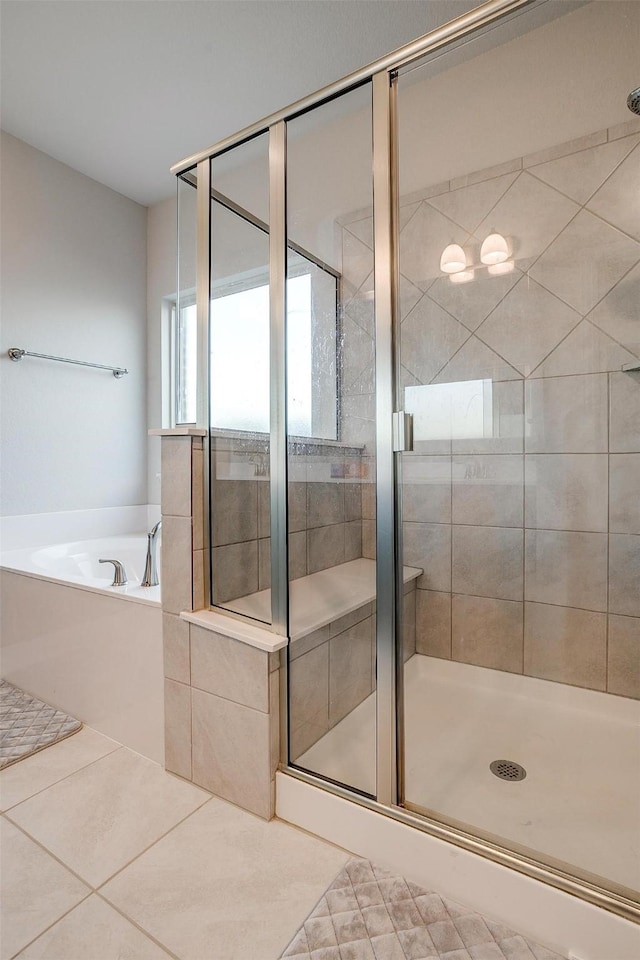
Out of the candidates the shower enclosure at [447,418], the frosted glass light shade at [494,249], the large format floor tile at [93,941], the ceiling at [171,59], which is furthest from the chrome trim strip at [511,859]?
the ceiling at [171,59]

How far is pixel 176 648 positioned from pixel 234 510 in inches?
17.7

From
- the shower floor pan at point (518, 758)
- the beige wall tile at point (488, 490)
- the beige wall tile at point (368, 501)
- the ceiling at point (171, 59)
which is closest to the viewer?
the shower floor pan at point (518, 758)

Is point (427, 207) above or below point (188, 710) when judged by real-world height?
above

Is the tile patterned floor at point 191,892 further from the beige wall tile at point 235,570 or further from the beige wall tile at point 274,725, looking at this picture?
the beige wall tile at point 235,570

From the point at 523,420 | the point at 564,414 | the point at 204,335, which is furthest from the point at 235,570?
the point at 564,414

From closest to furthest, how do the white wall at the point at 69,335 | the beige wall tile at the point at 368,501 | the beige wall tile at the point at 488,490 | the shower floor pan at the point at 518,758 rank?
the shower floor pan at the point at 518,758 < the beige wall tile at the point at 368,501 < the beige wall tile at the point at 488,490 < the white wall at the point at 69,335

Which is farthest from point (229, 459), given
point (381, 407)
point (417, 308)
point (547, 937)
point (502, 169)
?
point (547, 937)

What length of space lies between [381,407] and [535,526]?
2.14 feet

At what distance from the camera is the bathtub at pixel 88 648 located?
1.61 metres

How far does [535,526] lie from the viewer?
1.49 meters

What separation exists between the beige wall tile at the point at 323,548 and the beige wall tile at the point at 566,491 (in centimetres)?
58

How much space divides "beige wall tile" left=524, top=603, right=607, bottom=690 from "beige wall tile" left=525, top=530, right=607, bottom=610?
0.12 feet

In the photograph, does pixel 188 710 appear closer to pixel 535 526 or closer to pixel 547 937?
pixel 547 937

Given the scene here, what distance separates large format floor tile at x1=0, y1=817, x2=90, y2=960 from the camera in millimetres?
1041
